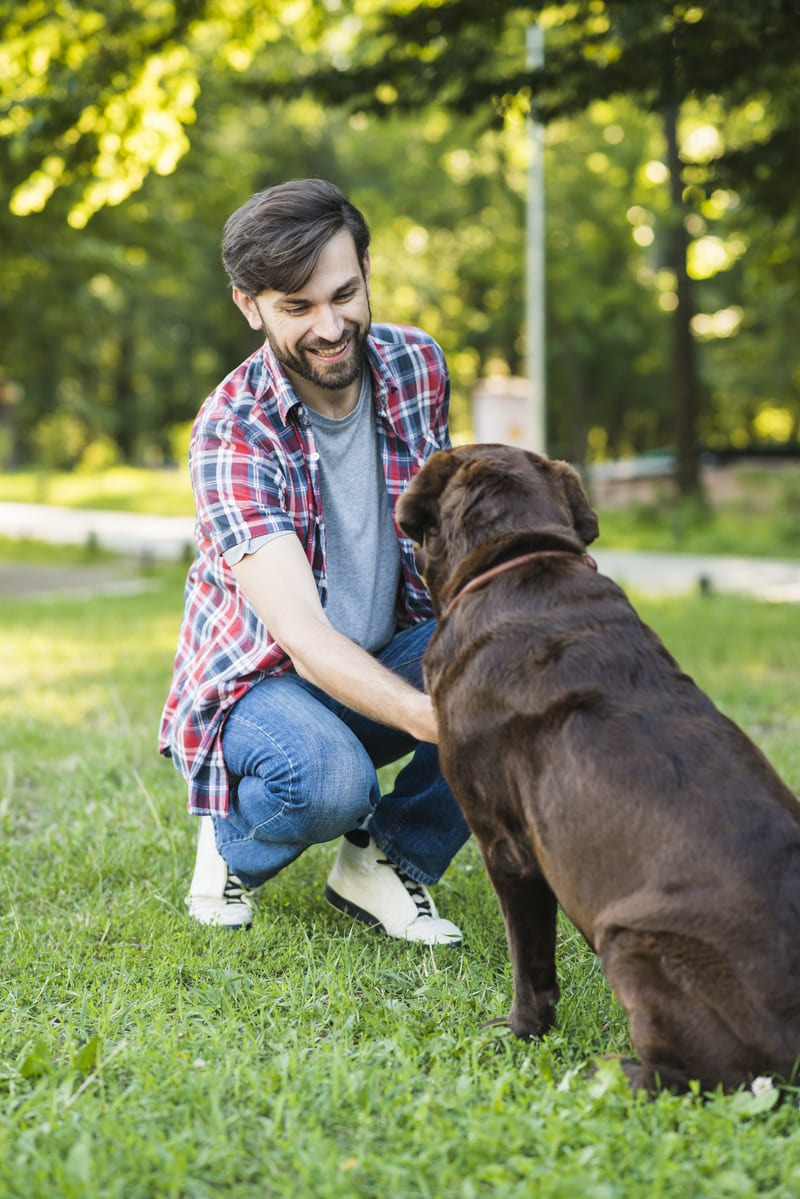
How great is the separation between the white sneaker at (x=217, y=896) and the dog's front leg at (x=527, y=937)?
0.99 meters

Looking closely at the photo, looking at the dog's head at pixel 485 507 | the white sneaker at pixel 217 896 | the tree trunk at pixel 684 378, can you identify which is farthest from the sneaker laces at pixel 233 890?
the tree trunk at pixel 684 378

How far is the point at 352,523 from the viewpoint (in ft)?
12.1

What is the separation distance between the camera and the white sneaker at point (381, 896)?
11.7 ft

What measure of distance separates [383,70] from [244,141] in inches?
967

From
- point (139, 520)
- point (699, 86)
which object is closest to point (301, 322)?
point (699, 86)

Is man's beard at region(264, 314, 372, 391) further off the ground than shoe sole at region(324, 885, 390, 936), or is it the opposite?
man's beard at region(264, 314, 372, 391)

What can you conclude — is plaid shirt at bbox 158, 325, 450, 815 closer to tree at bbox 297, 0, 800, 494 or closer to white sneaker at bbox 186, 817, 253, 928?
white sneaker at bbox 186, 817, 253, 928

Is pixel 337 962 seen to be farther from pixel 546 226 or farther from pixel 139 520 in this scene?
pixel 139 520

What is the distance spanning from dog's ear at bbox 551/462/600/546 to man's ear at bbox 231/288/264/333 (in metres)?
1.05

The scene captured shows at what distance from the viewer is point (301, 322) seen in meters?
3.42

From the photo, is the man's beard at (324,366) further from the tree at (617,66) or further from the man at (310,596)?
the tree at (617,66)

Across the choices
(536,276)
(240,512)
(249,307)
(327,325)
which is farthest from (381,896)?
(536,276)

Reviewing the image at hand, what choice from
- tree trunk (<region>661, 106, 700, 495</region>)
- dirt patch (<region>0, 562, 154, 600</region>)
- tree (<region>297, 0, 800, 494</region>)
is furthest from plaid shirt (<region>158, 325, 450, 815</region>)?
tree trunk (<region>661, 106, 700, 495</region>)

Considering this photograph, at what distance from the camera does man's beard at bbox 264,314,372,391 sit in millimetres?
3461
